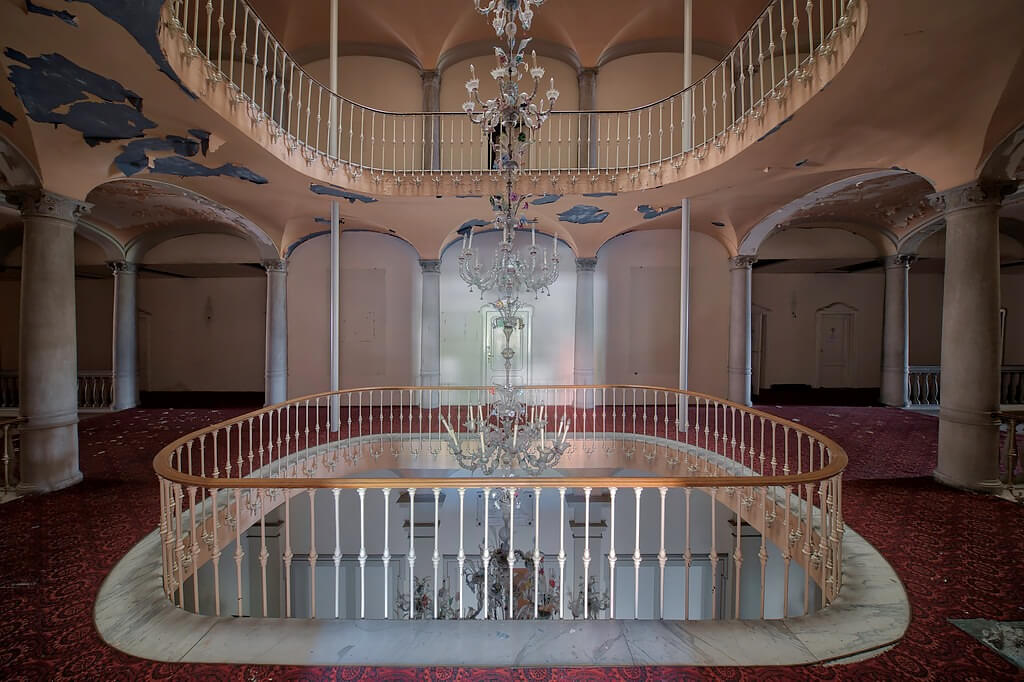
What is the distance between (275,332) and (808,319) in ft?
41.4

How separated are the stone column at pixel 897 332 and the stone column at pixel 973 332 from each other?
18.3 ft

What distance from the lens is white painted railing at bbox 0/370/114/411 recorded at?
9633 mm

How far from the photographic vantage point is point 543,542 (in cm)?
820

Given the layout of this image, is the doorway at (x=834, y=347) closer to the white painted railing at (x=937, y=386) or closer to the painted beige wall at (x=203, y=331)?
the white painted railing at (x=937, y=386)

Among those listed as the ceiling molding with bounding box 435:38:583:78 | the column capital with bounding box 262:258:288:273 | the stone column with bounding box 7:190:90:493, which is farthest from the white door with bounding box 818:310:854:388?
the stone column with bounding box 7:190:90:493

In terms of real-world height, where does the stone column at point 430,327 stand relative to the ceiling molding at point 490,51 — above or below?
below

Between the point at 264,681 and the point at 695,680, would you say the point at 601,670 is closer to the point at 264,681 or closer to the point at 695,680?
the point at 695,680

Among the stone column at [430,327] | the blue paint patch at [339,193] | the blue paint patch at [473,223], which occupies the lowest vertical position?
the stone column at [430,327]

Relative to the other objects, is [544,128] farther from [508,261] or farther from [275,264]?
[275,264]

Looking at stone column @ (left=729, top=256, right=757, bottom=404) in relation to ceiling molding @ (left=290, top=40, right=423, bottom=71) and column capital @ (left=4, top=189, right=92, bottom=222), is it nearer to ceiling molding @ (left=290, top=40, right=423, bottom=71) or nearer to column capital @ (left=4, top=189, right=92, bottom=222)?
ceiling molding @ (left=290, top=40, right=423, bottom=71)

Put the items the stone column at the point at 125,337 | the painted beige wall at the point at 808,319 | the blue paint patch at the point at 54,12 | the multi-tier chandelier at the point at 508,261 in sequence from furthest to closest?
the painted beige wall at the point at 808,319 < the stone column at the point at 125,337 < the multi-tier chandelier at the point at 508,261 < the blue paint patch at the point at 54,12

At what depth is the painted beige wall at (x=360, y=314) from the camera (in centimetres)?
984

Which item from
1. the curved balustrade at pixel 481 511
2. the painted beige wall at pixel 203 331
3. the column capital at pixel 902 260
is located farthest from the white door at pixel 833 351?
the painted beige wall at pixel 203 331

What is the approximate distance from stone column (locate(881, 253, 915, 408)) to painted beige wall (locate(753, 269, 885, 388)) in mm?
1908
